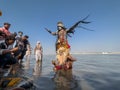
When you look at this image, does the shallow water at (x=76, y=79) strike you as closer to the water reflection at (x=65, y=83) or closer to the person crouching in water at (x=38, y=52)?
the water reflection at (x=65, y=83)

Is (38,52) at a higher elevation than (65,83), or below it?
higher

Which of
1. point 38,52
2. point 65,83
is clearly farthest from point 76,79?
point 38,52

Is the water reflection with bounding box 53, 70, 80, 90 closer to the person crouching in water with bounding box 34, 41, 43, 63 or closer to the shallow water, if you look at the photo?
the shallow water

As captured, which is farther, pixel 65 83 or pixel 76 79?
pixel 76 79

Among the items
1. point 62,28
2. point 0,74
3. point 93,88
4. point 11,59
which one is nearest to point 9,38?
point 11,59

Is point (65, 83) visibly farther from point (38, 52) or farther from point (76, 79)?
point (38, 52)

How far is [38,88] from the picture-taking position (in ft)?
20.2

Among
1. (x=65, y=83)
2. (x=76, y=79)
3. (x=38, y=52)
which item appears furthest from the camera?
(x=38, y=52)

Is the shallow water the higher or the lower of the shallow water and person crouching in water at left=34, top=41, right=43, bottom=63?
the lower

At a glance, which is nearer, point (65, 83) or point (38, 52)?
point (65, 83)

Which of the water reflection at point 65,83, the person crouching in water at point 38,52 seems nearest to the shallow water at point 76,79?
the water reflection at point 65,83

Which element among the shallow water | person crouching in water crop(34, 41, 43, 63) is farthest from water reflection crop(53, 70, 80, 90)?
person crouching in water crop(34, 41, 43, 63)

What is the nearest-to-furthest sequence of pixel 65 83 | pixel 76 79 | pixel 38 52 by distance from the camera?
1. pixel 65 83
2. pixel 76 79
3. pixel 38 52

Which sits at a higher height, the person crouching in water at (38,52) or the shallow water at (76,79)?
the person crouching in water at (38,52)
